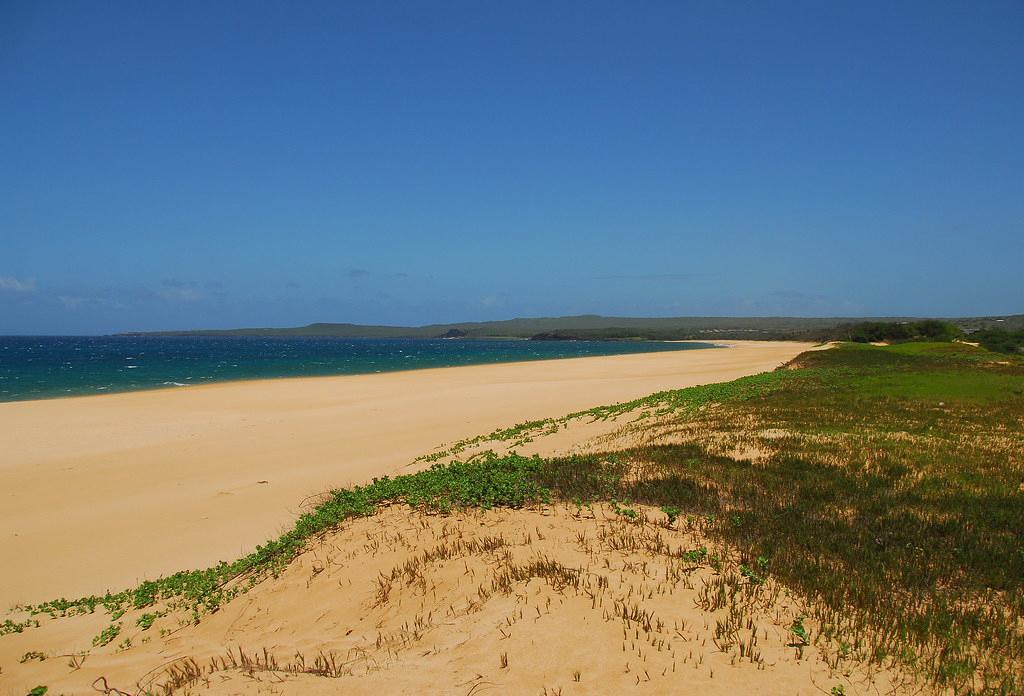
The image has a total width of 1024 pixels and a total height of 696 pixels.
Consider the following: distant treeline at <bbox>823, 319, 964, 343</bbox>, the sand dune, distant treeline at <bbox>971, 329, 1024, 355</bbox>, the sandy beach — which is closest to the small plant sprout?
the sand dune

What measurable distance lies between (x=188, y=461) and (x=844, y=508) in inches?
676

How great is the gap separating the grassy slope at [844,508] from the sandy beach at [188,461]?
Answer: 82.4 inches

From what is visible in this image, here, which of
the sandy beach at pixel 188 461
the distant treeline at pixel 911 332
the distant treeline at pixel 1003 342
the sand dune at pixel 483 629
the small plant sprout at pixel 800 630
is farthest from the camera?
the distant treeline at pixel 911 332

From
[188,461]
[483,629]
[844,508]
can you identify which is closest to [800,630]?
[483,629]

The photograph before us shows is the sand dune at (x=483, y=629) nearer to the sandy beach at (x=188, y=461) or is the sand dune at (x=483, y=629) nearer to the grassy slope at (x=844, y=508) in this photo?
the grassy slope at (x=844, y=508)

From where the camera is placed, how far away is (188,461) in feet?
56.8

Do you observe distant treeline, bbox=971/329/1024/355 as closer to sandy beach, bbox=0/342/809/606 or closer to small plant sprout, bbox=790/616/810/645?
sandy beach, bbox=0/342/809/606

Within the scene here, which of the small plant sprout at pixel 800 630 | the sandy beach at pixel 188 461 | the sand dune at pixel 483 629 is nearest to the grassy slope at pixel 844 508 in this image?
the small plant sprout at pixel 800 630

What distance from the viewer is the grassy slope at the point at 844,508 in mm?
4523

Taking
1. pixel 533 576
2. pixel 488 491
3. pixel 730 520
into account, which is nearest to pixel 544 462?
pixel 488 491

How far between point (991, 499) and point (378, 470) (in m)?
12.2

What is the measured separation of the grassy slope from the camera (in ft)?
14.8

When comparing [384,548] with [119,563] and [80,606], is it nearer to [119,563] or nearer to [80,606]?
[80,606]

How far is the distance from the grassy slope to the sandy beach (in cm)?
209
